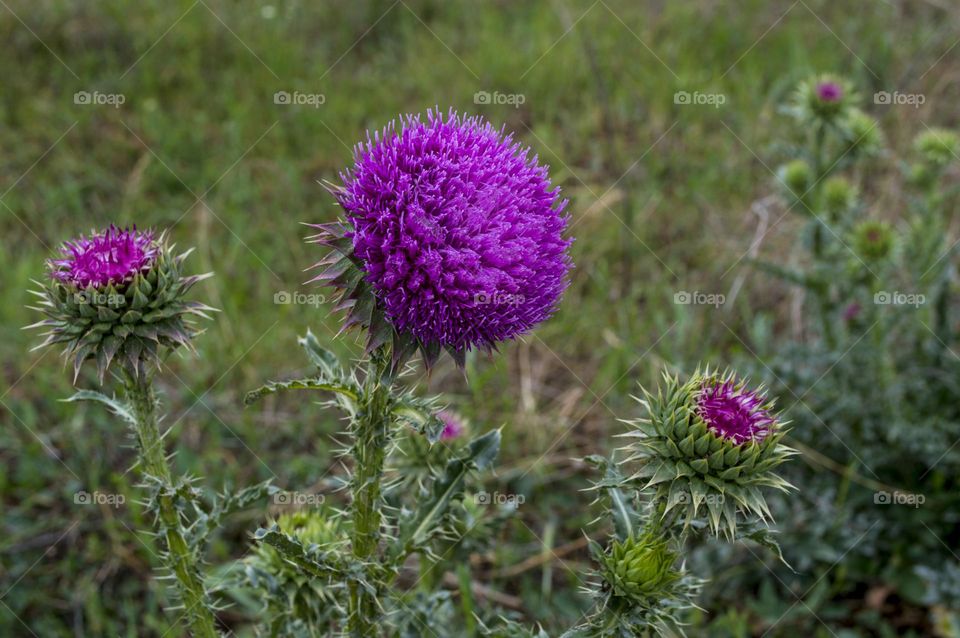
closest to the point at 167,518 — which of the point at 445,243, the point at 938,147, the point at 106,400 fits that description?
the point at 106,400

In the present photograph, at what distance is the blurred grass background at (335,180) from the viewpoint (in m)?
5.55

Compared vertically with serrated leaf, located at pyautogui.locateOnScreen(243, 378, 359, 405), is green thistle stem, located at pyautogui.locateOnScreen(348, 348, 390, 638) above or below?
below

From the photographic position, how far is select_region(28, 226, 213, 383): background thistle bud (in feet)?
10.4

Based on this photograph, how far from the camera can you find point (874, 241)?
19.3ft

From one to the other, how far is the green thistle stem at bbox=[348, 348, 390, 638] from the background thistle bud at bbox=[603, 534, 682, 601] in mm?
884

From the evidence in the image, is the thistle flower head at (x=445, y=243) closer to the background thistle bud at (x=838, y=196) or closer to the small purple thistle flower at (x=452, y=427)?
the small purple thistle flower at (x=452, y=427)

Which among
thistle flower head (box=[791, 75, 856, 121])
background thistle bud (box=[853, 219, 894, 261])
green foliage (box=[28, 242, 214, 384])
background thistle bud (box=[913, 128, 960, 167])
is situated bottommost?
green foliage (box=[28, 242, 214, 384])

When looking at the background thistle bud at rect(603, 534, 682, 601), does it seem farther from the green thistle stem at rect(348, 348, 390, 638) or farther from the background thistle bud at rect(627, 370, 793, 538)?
the green thistle stem at rect(348, 348, 390, 638)

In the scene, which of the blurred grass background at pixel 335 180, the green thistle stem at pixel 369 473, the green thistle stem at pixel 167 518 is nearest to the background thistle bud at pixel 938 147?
the blurred grass background at pixel 335 180

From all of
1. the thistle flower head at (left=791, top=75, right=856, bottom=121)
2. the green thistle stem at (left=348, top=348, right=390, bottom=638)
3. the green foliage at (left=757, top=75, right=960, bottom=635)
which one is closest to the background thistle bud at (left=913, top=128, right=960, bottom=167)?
the green foliage at (left=757, top=75, right=960, bottom=635)

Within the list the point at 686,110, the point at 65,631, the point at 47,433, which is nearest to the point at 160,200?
the point at 47,433

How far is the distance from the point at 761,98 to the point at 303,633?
296 inches

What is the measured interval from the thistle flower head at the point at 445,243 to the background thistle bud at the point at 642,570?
2.90 ft

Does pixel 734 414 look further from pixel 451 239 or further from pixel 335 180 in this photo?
pixel 335 180
